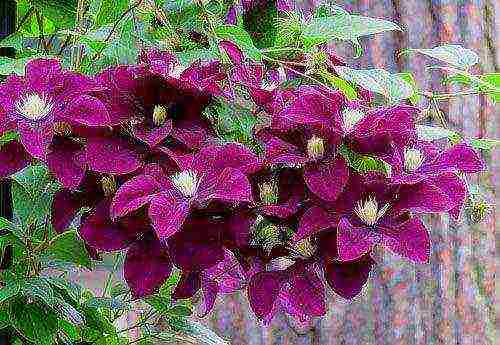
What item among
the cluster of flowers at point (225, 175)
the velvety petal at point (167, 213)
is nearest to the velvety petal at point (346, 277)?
the cluster of flowers at point (225, 175)

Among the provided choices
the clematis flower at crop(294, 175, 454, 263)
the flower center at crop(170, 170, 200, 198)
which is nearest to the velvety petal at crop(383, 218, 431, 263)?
the clematis flower at crop(294, 175, 454, 263)

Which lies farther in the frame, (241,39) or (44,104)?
(241,39)

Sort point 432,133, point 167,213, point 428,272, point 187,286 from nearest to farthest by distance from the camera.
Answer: point 167,213, point 187,286, point 432,133, point 428,272

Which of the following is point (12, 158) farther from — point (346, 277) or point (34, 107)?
point (346, 277)

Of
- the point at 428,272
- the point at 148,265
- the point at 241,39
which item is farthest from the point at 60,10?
the point at 428,272

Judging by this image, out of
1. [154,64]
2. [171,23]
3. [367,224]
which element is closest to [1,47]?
[171,23]
